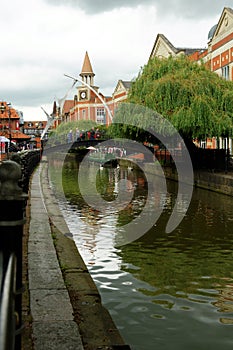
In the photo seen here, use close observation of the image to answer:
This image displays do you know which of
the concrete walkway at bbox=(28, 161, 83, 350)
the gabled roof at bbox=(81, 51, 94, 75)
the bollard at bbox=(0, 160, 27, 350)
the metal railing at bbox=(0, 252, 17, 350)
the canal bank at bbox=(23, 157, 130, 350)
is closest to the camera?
the metal railing at bbox=(0, 252, 17, 350)

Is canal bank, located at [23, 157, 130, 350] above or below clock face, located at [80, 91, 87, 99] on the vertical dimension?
below

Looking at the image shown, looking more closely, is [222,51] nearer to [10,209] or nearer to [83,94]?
[10,209]

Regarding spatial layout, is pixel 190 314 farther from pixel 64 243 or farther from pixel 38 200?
pixel 38 200

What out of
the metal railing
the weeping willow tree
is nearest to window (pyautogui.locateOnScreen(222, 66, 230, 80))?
the weeping willow tree

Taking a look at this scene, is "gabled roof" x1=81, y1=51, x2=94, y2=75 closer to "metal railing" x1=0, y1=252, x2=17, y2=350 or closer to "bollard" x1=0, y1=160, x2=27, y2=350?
"bollard" x1=0, y1=160, x2=27, y2=350

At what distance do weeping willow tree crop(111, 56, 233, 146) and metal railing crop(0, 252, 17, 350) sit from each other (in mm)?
22084

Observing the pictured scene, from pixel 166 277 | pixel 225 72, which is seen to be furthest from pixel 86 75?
pixel 166 277

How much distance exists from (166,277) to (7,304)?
635 centimetres

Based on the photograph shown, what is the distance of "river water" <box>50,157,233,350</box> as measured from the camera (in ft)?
18.8

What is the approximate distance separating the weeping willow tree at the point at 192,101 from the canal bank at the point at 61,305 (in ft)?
52.3

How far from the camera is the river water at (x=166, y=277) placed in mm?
5738

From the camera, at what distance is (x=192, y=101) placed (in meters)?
24.3

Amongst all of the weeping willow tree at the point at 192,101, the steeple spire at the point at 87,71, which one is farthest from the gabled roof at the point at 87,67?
the weeping willow tree at the point at 192,101

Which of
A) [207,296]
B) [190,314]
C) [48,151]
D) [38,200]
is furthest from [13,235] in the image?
[48,151]
